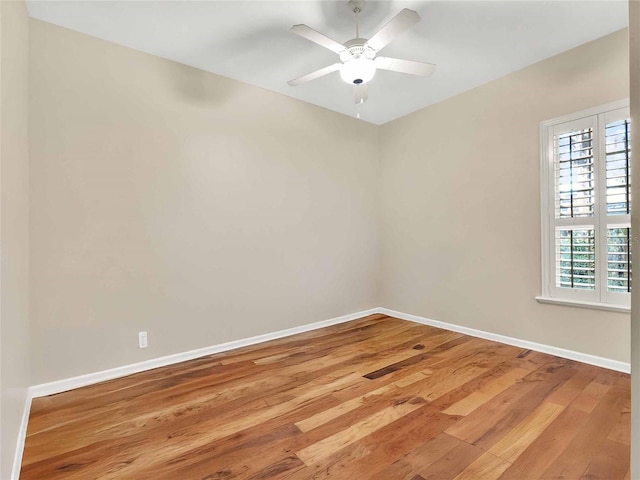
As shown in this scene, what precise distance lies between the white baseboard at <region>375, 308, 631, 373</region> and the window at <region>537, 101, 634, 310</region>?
0.43m

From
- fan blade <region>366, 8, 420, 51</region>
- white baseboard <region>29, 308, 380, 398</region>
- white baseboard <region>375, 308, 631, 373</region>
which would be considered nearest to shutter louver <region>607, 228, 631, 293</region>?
white baseboard <region>375, 308, 631, 373</region>

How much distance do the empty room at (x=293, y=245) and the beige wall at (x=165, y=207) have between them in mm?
18

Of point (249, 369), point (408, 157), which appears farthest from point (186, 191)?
point (408, 157)

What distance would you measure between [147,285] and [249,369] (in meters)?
1.10

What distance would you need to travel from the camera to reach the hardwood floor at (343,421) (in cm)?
151

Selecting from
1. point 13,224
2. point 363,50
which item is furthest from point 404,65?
point 13,224

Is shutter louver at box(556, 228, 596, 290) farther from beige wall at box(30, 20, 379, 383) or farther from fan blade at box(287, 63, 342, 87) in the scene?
fan blade at box(287, 63, 342, 87)

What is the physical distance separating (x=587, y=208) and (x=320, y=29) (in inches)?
102

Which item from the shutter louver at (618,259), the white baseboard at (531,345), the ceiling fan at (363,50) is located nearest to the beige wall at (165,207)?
the white baseboard at (531,345)

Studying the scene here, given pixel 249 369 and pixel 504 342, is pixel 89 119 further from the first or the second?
pixel 504 342

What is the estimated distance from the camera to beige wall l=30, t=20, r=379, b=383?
7.42ft

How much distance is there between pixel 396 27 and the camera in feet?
6.25

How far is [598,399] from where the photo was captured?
2.06 m

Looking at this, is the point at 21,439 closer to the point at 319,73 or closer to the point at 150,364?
the point at 150,364
